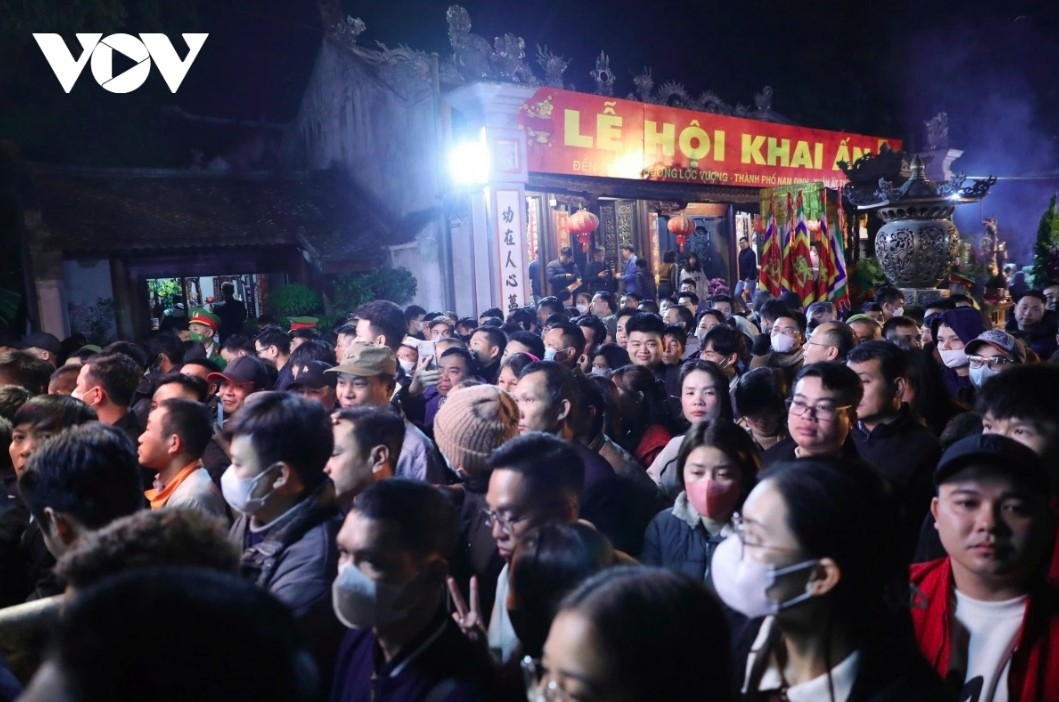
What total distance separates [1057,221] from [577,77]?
11.8 metres

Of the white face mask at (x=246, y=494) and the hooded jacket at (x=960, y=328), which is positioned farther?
the hooded jacket at (x=960, y=328)

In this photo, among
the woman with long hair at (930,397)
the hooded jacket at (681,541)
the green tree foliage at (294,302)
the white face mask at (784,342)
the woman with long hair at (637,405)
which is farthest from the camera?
the green tree foliage at (294,302)

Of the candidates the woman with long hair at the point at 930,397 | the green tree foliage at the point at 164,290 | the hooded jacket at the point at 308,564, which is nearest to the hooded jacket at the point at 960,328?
the woman with long hair at the point at 930,397

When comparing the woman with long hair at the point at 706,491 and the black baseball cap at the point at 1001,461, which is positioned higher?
the black baseball cap at the point at 1001,461

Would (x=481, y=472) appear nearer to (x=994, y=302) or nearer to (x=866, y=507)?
(x=866, y=507)

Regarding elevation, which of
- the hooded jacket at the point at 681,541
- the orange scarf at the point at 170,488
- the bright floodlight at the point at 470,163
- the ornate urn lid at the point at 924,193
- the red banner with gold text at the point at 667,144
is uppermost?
the red banner with gold text at the point at 667,144

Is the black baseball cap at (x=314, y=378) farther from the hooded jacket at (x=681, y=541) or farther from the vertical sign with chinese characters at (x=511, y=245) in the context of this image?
the vertical sign with chinese characters at (x=511, y=245)

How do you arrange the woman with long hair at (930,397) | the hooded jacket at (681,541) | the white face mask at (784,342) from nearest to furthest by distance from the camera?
the hooded jacket at (681,541) < the woman with long hair at (930,397) < the white face mask at (784,342)

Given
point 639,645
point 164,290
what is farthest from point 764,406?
point 164,290

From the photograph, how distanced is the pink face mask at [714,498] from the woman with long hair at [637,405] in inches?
70.9

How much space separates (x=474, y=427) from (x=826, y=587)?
176 cm

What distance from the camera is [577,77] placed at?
68.2ft

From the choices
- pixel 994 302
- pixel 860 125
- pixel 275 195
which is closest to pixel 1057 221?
pixel 994 302

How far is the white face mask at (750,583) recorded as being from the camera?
5.66 ft
